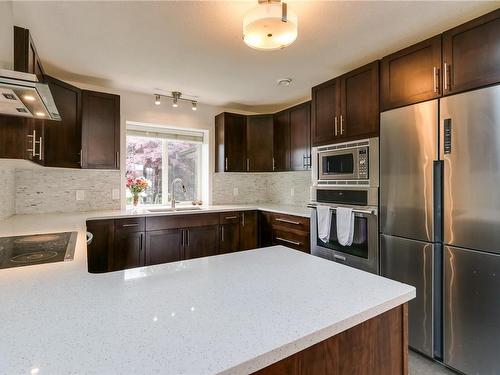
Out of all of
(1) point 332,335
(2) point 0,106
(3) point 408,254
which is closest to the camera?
(1) point 332,335

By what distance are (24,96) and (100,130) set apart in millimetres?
1708

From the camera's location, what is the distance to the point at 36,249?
1.43 meters

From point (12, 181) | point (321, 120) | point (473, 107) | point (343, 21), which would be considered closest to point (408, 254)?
point (473, 107)

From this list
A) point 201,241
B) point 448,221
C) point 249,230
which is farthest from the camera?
point 249,230

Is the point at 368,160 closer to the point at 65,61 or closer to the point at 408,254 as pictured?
the point at 408,254

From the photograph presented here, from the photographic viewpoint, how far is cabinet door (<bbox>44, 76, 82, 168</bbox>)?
8.39 feet

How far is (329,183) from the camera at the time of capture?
2602 mm

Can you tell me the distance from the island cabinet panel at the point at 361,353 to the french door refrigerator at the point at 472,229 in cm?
111

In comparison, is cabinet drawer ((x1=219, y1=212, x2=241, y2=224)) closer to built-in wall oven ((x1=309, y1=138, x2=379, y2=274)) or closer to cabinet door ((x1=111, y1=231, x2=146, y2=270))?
cabinet door ((x1=111, y1=231, x2=146, y2=270))

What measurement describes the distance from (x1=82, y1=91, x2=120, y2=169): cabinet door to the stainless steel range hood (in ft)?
3.82

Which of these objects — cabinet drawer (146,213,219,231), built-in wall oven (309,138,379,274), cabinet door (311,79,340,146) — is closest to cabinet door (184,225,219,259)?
cabinet drawer (146,213,219,231)

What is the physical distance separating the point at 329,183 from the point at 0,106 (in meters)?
2.47

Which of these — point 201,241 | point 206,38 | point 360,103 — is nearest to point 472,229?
point 360,103

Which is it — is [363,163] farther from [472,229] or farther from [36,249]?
[36,249]
